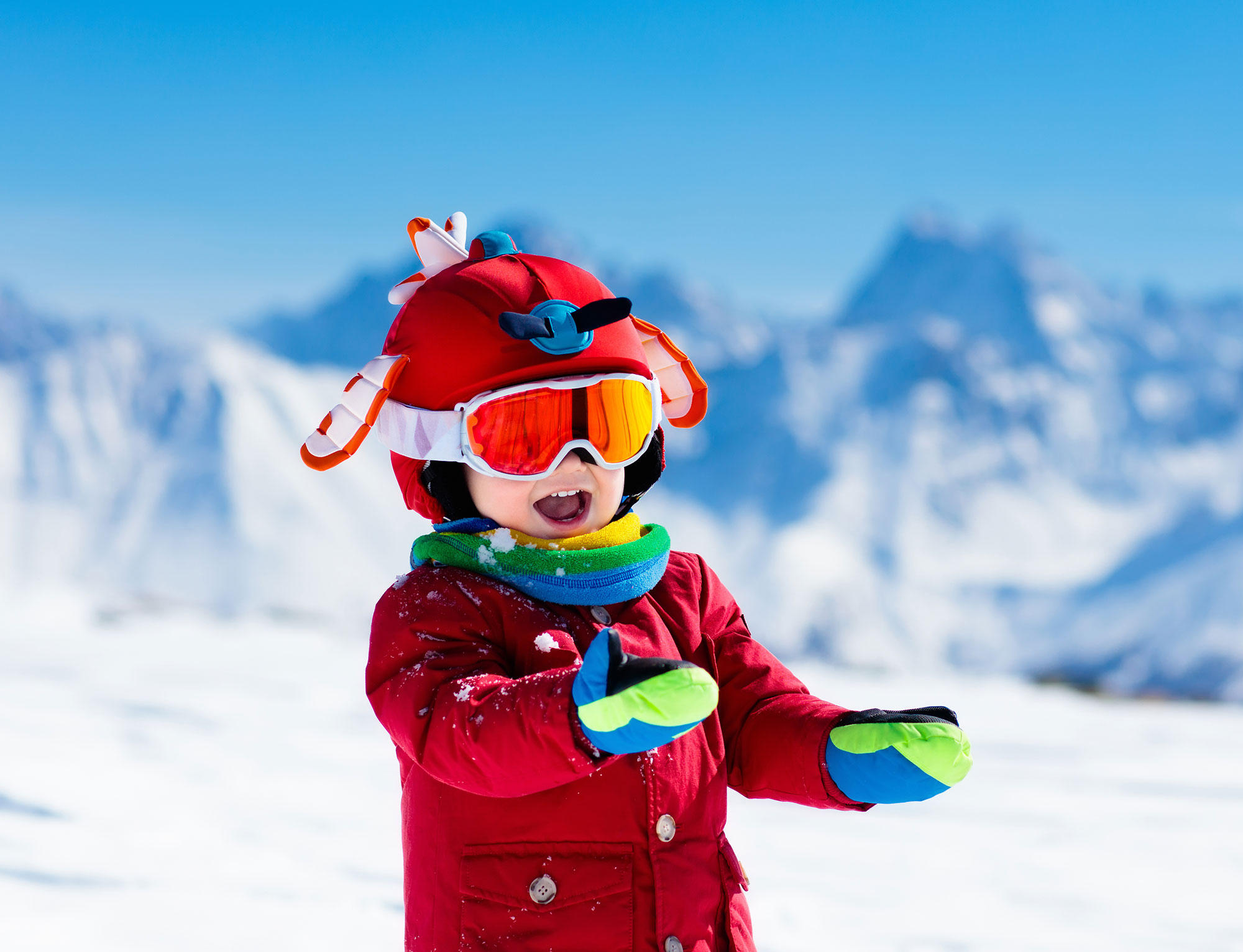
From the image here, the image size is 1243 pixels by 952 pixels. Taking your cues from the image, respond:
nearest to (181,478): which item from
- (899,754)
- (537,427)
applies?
(537,427)

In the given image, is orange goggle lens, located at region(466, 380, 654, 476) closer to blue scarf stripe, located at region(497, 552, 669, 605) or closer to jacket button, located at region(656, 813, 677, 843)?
blue scarf stripe, located at region(497, 552, 669, 605)

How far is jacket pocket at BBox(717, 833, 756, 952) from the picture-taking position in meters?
1.30

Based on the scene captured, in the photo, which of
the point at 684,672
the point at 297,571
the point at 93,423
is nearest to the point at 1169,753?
the point at 684,672

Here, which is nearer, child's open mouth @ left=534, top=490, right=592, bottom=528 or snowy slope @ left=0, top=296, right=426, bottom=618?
child's open mouth @ left=534, top=490, right=592, bottom=528

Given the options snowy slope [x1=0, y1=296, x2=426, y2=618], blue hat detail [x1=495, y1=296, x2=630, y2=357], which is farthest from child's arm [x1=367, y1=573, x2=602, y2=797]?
snowy slope [x1=0, y1=296, x2=426, y2=618]

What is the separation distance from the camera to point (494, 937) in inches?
47.3

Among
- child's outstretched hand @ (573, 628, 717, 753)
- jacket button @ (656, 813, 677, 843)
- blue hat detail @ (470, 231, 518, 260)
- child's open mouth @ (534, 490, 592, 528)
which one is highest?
blue hat detail @ (470, 231, 518, 260)

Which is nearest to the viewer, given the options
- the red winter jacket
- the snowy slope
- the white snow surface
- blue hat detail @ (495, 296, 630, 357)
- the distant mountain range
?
the red winter jacket

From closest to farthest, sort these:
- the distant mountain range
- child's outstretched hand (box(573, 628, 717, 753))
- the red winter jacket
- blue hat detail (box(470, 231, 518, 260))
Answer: child's outstretched hand (box(573, 628, 717, 753)), the red winter jacket, blue hat detail (box(470, 231, 518, 260)), the distant mountain range

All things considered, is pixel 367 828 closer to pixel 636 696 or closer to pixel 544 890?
pixel 544 890

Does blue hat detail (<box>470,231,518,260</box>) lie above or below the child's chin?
above

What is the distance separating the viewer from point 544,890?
1201mm

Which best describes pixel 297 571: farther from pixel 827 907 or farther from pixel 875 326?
pixel 875 326

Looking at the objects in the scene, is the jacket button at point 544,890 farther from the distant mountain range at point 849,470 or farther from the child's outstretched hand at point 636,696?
the distant mountain range at point 849,470
